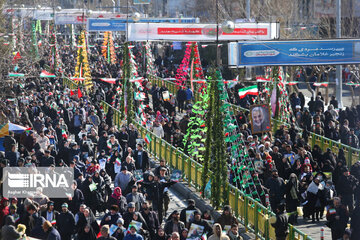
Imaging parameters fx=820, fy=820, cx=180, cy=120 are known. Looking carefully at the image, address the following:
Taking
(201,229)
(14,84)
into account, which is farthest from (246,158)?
(14,84)

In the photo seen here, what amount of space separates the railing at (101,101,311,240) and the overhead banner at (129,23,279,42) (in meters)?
4.79

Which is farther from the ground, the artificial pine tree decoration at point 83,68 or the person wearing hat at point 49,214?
the artificial pine tree decoration at point 83,68

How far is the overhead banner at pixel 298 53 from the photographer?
23.7 meters

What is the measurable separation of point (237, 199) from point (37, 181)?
14.6 ft

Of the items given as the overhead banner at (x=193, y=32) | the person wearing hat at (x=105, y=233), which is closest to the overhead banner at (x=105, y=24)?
the overhead banner at (x=193, y=32)

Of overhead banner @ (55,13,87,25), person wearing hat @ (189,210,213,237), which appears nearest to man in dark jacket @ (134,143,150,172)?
person wearing hat @ (189,210,213,237)

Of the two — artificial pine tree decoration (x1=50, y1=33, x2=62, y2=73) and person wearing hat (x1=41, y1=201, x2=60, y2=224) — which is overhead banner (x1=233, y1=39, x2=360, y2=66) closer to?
person wearing hat (x1=41, y1=201, x2=60, y2=224)

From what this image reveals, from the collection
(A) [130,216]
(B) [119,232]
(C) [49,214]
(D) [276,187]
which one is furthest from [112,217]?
(D) [276,187]

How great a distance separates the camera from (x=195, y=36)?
30297mm

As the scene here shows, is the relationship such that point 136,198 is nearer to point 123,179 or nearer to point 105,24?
point 123,179

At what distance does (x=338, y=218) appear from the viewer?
15258mm

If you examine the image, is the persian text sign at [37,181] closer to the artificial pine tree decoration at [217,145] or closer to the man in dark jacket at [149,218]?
the man in dark jacket at [149,218]

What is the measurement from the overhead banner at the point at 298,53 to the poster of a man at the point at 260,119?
128cm

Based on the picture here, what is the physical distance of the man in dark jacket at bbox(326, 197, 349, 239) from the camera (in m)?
15.2
